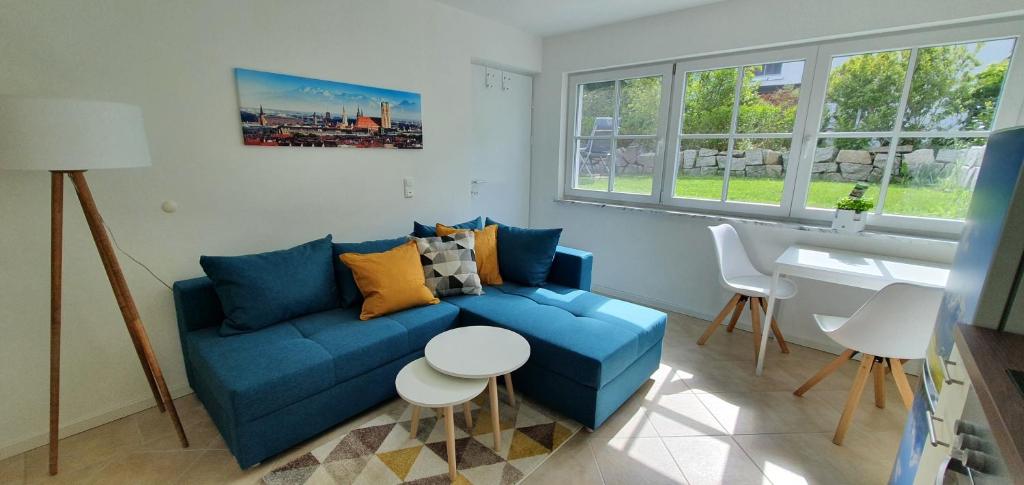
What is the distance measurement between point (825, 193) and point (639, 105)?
149cm

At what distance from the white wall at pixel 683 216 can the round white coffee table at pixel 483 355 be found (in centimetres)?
188

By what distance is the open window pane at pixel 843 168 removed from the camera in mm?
2484

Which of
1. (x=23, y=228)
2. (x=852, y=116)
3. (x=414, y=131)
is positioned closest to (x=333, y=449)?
(x=23, y=228)

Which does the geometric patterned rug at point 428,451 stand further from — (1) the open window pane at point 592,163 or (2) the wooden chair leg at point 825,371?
(1) the open window pane at point 592,163

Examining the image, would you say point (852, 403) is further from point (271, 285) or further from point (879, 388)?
point (271, 285)

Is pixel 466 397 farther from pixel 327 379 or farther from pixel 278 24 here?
pixel 278 24

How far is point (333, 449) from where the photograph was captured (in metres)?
1.76

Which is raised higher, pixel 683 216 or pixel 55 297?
pixel 683 216

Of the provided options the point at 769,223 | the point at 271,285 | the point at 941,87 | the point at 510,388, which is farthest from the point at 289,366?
the point at 941,87

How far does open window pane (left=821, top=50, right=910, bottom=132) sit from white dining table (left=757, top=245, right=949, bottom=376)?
83cm

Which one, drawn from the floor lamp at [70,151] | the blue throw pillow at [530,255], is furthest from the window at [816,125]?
the floor lamp at [70,151]

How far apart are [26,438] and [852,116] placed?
4658 millimetres

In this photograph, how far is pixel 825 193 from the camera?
105 inches

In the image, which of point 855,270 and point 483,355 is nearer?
point 483,355
